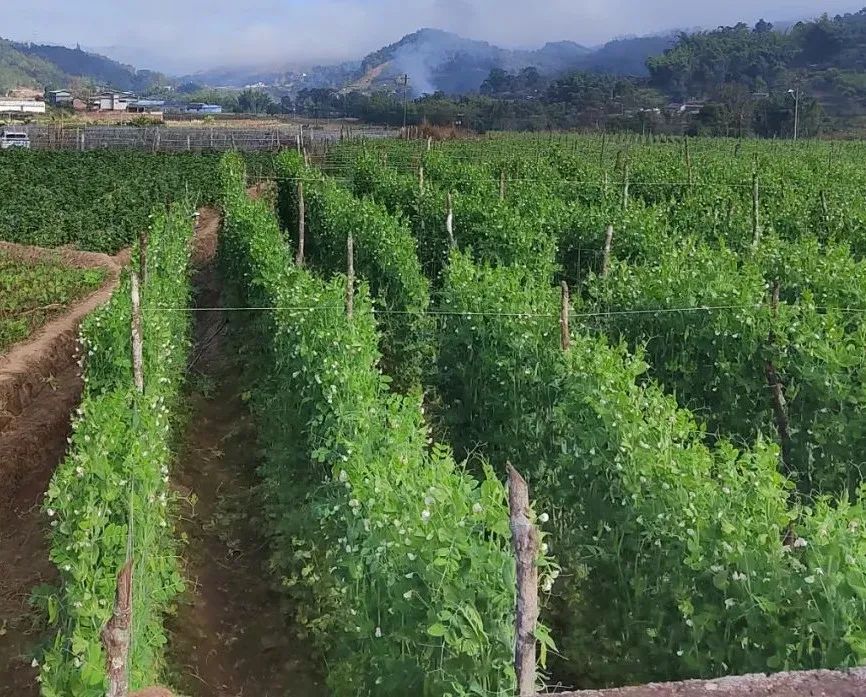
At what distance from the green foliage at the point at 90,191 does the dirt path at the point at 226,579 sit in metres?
13.6

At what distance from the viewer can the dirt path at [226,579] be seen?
6602 mm

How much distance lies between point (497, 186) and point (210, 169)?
1855cm

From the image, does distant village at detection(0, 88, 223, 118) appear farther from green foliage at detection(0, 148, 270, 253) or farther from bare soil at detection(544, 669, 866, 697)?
bare soil at detection(544, 669, 866, 697)

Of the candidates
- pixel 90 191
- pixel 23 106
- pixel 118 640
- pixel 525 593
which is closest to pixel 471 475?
pixel 525 593

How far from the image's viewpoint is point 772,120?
6762 centimetres

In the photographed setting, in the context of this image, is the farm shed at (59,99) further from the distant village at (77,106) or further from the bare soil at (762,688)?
the bare soil at (762,688)

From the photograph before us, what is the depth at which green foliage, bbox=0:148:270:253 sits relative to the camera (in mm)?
23641

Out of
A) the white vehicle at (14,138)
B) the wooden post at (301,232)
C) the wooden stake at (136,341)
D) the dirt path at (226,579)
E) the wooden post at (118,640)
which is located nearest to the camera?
the wooden post at (118,640)

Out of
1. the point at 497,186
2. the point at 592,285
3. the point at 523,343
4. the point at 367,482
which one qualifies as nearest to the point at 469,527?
the point at 367,482

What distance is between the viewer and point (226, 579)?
7.91 meters

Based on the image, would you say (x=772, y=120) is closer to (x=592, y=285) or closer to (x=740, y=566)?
(x=592, y=285)

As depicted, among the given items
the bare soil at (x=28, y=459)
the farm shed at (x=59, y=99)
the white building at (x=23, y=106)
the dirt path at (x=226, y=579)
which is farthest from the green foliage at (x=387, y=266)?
the farm shed at (x=59, y=99)

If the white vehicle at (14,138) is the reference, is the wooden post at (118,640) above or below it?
below

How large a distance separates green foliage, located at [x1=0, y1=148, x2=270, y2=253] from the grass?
3.88m
